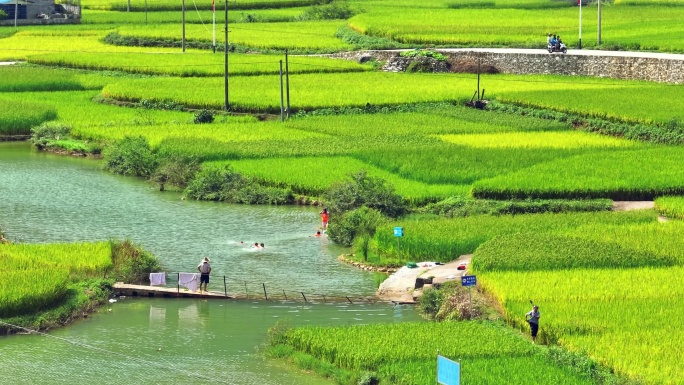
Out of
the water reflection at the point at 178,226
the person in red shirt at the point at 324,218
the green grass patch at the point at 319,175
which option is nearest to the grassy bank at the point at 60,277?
the water reflection at the point at 178,226

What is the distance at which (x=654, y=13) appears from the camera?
75250 mm

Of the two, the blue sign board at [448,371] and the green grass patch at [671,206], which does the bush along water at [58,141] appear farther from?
the blue sign board at [448,371]

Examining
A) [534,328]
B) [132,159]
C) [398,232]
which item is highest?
[132,159]

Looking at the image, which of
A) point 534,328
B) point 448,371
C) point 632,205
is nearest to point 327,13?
point 632,205

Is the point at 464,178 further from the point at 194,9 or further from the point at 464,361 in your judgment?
the point at 194,9

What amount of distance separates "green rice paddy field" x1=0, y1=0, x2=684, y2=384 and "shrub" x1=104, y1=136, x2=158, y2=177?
806 millimetres

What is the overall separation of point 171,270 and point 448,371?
10.1 metres

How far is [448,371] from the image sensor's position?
739 inches

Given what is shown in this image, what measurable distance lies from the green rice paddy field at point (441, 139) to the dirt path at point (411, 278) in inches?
23.4

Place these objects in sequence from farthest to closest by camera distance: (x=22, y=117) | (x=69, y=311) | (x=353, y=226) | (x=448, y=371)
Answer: (x=22, y=117), (x=353, y=226), (x=69, y=311), (x=448, y=371)

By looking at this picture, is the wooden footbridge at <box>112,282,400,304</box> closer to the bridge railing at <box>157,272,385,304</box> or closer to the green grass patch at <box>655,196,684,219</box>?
the bridge railing at <box>157,272,385,304</box>

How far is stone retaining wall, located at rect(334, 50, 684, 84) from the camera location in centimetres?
5256

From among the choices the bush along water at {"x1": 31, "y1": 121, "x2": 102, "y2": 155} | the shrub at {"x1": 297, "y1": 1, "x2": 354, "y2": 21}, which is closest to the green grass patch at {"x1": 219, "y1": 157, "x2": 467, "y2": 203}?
the bush along water at {"x1": 31, "y1": 121, "x2": 102, "y2": 155}

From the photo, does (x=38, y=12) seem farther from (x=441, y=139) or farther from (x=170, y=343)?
(x=170, y=343)
